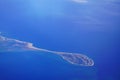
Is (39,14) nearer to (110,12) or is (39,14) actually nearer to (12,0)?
(12,0)

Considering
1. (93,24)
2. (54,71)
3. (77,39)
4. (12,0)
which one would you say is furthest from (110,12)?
(12,0)

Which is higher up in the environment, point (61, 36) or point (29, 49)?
point (61, 36)

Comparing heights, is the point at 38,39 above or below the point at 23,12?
below
